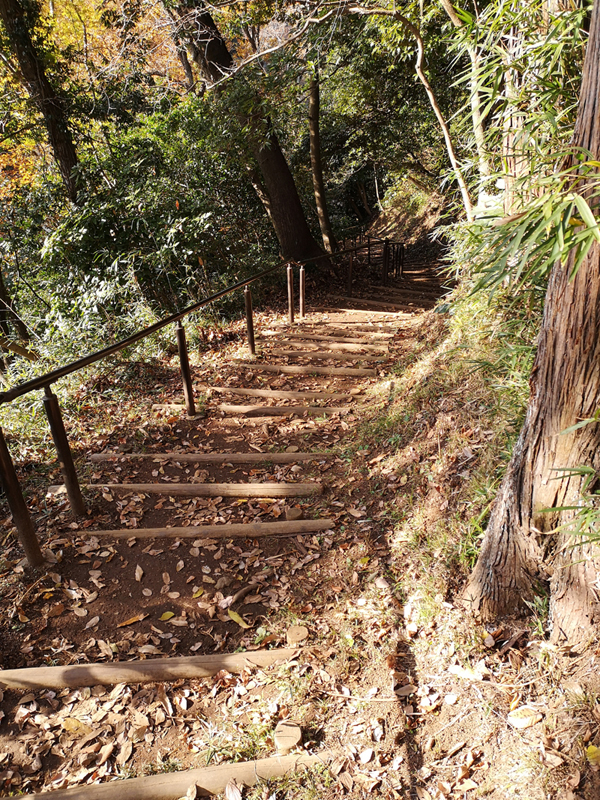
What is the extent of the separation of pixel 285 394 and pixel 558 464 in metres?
3.66

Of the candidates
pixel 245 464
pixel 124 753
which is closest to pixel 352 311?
pixel 245 464

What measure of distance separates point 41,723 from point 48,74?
9.45 m

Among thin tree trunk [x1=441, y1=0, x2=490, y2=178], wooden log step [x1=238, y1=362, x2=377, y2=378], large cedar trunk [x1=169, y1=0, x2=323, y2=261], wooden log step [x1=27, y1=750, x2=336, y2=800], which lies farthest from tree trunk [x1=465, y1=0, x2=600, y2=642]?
large cedar trunk [x1=169, y1=0, x2=323, y2=261]

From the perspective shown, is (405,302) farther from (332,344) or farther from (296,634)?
(296,634)

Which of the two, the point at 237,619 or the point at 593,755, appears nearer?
the point at 593,755

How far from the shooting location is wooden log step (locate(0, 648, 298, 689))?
2430 mm

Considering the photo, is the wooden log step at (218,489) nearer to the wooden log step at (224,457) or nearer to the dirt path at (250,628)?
the dirt path at (250,628)

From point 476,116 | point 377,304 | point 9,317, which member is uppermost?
point 476,116

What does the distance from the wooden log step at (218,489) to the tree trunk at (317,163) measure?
8.45 m

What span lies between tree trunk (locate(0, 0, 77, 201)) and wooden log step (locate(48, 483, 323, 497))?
650cm

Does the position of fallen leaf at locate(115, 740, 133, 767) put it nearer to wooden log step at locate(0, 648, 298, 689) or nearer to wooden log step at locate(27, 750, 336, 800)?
wooden log step at locate(27, 750, 336, 800)

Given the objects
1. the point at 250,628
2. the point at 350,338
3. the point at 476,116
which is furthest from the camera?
the point at 350,338

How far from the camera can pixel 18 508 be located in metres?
2.94

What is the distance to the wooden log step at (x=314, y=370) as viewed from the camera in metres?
Answer: 5.85
